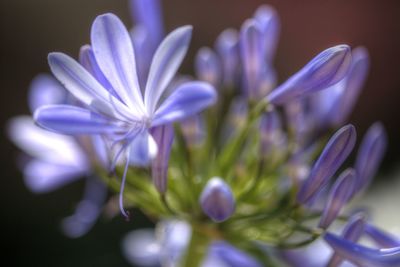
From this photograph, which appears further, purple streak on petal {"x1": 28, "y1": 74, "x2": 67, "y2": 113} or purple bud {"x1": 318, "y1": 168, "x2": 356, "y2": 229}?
purple streak on petal {"x1": 28, "y1": 74, "x2": 67, "y2": 113}

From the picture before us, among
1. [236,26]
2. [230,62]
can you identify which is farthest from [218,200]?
[236,26]

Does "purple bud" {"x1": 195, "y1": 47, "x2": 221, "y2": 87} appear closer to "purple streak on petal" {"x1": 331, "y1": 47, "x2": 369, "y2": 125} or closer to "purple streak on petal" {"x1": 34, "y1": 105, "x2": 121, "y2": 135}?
"purple streak on petal" {"x1": 331, "y1": 47, "x2": 369, "y2": 125}

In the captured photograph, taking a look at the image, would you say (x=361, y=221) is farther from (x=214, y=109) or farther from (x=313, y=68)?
(x=214, y=109)

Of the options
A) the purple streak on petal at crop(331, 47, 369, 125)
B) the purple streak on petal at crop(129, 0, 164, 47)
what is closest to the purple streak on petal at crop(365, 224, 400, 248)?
the purple streak on petal at crop(331, 47, 369, 125)

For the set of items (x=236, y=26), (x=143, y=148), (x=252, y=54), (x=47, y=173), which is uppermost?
(x=252, y=54)

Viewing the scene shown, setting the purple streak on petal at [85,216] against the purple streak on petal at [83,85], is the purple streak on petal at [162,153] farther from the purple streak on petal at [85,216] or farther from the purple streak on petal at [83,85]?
the purple streak on petal at [85,216]

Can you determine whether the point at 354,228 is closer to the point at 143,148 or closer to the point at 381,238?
the point at 381,238
